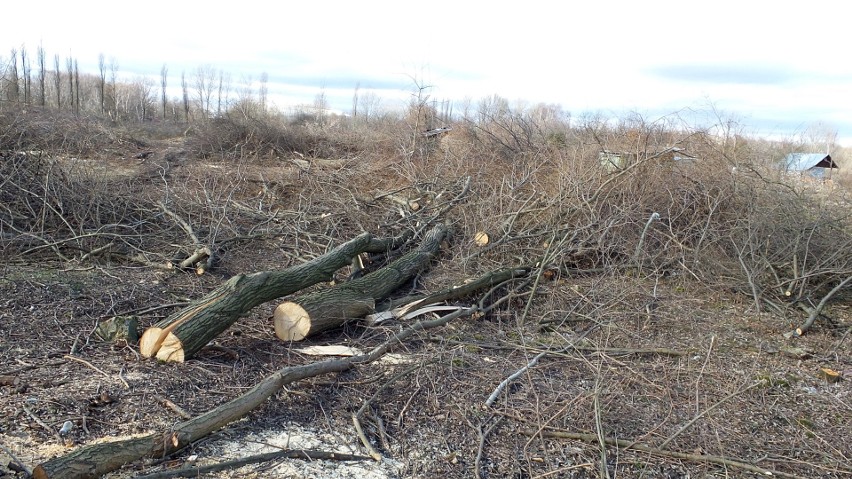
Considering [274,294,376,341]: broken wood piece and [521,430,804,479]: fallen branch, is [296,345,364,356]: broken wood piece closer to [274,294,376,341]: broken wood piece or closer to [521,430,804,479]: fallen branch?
[274,294,376,341]: broken wood piece

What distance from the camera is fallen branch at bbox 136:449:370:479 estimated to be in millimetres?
2697

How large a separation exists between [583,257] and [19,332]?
537 cm

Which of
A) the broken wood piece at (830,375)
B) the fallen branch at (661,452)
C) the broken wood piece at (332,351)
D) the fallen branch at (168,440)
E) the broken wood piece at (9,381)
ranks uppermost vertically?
the fallen branch at (168,440)

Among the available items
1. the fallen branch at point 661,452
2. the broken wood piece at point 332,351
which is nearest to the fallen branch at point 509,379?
the fallen branch at point 661,452

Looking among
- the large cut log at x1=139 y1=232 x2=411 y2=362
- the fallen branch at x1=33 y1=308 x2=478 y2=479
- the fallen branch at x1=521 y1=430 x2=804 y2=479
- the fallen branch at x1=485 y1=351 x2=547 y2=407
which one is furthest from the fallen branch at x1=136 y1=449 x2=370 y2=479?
the large cut log at x1=139 y1=232 x2=411 y2=362

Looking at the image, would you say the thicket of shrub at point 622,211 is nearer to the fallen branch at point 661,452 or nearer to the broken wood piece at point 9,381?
the fallen branch at point 661,452

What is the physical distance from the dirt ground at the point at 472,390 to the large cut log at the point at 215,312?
12 cm

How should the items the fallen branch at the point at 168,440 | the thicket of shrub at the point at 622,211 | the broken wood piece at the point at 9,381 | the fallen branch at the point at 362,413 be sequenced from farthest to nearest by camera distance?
1. the thicket of shrub at the point at 622,211
2. the broken wood piece at the point at 9,381
3. the fallen branch at the point at 362,413
4. the fallen branch at the point at 168,440

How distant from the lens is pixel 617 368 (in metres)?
4.33

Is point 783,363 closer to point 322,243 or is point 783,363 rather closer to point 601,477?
point 601,477

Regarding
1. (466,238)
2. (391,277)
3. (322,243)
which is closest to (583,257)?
(466,238)

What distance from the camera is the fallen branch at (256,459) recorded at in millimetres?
2697

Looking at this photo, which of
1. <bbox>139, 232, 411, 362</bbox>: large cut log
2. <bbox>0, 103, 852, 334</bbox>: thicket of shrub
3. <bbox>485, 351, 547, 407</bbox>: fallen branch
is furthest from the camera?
<bbox>0, 103, 852, 334</bbox>: thicket of shrub

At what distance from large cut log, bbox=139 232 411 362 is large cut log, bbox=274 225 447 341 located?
192 millimetres
